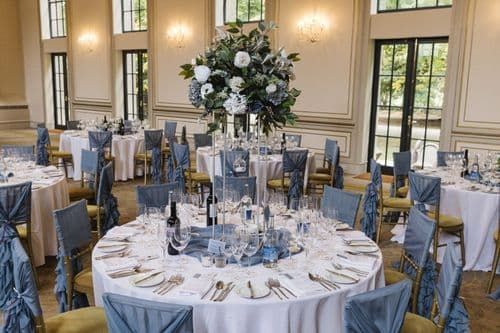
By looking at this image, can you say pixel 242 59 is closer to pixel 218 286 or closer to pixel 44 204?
pixel 218 286

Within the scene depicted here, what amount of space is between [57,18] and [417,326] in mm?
15329

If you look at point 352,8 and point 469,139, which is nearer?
point 469,139

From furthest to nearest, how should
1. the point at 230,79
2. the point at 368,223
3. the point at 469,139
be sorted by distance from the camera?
the point at 469,139
the point at 368,223
the point at 230,79

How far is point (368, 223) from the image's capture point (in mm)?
5176

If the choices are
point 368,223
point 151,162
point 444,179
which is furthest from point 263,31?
point 151,162

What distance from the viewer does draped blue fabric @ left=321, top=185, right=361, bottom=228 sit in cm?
373

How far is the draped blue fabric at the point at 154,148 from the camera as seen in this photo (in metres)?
7.72

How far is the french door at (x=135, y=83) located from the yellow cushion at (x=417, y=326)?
11.0 meters

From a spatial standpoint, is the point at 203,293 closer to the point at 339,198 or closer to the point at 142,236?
the point at 142,236

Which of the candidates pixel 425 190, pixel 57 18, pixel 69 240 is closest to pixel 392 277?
pixel 425 190

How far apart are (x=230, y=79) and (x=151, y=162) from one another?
224 inches

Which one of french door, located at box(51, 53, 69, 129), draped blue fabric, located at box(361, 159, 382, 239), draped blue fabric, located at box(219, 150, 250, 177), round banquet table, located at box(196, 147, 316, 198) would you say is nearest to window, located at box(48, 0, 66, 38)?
french door, located at box(51, 53, 69, 129)

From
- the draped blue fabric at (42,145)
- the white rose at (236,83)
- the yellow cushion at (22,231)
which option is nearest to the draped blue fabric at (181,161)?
the yellow cushion at (22,231)

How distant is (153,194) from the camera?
393 cm
